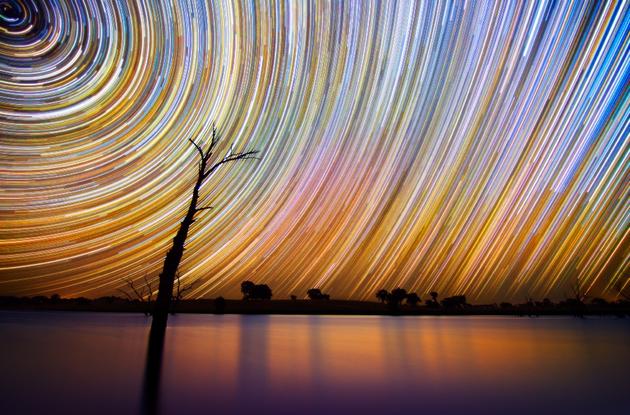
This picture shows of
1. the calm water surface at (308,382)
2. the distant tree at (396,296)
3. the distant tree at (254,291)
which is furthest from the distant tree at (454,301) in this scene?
the calm water surface at (308,382)

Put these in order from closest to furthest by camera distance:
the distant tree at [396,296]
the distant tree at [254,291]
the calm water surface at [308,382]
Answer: the calm water surface at [308,382], the distant tree at [254,291], the distant tree at [396,296]

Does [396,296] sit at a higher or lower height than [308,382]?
higher

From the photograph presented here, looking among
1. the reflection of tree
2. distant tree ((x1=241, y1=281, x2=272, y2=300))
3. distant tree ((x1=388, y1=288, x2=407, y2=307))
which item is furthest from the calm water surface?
distant tree ((x1=388, y1=288, x2=407, y2=307))

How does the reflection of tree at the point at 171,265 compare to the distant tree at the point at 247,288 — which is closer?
the reflection of tree at the point at 171,265

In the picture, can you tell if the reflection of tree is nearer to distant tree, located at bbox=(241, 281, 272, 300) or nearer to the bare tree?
the bare tree

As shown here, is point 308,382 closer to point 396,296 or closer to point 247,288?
point 247,288

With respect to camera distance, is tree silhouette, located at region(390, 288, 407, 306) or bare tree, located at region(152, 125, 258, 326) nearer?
→ bare tree, located at region(152, 125, 258, 326)

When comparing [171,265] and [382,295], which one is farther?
[382,295]

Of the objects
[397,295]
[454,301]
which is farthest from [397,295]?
[454,301]

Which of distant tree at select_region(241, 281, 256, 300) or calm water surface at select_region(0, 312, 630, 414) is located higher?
distant tree at select_region(241, 281, 256, 300)

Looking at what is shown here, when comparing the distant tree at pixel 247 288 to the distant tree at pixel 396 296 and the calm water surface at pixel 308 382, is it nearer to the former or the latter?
the distant tree at pixel 396 296

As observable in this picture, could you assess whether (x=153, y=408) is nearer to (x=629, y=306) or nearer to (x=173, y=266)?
(x=173, y=266)

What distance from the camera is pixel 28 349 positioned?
7.43 m

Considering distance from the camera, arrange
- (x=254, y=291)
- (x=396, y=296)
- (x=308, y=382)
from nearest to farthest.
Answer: (x=308, y=382) → (x=254, y=291) → (x=396, y=296)
